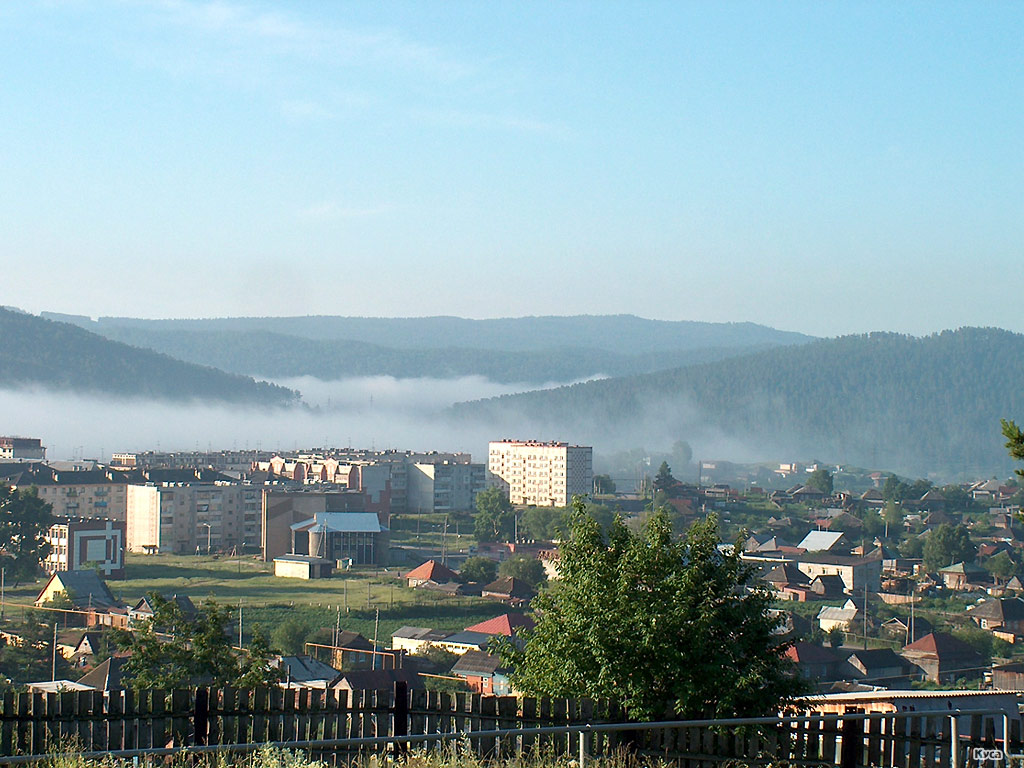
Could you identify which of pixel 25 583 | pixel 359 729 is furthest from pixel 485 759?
pixel 25 583

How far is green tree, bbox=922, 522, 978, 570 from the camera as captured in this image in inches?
2271

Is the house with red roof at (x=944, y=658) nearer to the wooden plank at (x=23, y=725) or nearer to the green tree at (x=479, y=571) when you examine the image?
the green tree at (x=479, y=571)

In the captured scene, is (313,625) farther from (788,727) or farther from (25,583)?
(788,727)

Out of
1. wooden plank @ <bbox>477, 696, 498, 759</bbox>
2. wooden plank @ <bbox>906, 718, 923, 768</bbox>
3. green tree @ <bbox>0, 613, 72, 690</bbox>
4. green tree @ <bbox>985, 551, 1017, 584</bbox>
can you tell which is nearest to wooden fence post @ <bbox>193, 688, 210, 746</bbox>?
wooden plank @ <bbox>477, 696, 498, 759</bbox>

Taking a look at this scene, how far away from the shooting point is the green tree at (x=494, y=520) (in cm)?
6644

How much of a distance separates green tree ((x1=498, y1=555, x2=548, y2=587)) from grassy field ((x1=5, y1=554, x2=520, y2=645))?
398 centimetres

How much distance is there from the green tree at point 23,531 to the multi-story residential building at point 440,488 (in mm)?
34637

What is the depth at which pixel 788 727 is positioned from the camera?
7.60 meters

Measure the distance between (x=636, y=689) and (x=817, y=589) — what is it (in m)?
41.0

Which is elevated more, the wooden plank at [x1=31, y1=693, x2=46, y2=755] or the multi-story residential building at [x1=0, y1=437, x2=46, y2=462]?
the multi-story residential building at [x1=0, y1=437, x2=46, y2=462]

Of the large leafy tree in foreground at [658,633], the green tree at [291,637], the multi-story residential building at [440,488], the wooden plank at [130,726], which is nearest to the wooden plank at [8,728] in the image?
the wooden plank at [130,726]

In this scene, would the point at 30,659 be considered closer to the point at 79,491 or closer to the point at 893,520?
the point at 79,491

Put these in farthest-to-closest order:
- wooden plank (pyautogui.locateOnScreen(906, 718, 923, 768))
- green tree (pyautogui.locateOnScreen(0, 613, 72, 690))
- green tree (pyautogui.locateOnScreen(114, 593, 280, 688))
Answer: green tree (pyautogui.locateOnScreen(0, 613, 72, 690)) < green tree (pyautogui.locateOnScreen(114, 593, 280, 688)) < wooden plank (pyautogui.locateOnScreen(906, 718, 923, 768))

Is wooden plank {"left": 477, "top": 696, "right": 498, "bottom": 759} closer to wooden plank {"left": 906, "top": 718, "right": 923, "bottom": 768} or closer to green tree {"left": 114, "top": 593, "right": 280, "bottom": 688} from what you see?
wooden plank {"left": 906, "top": 718, "right": 923, "bottom": 768}
